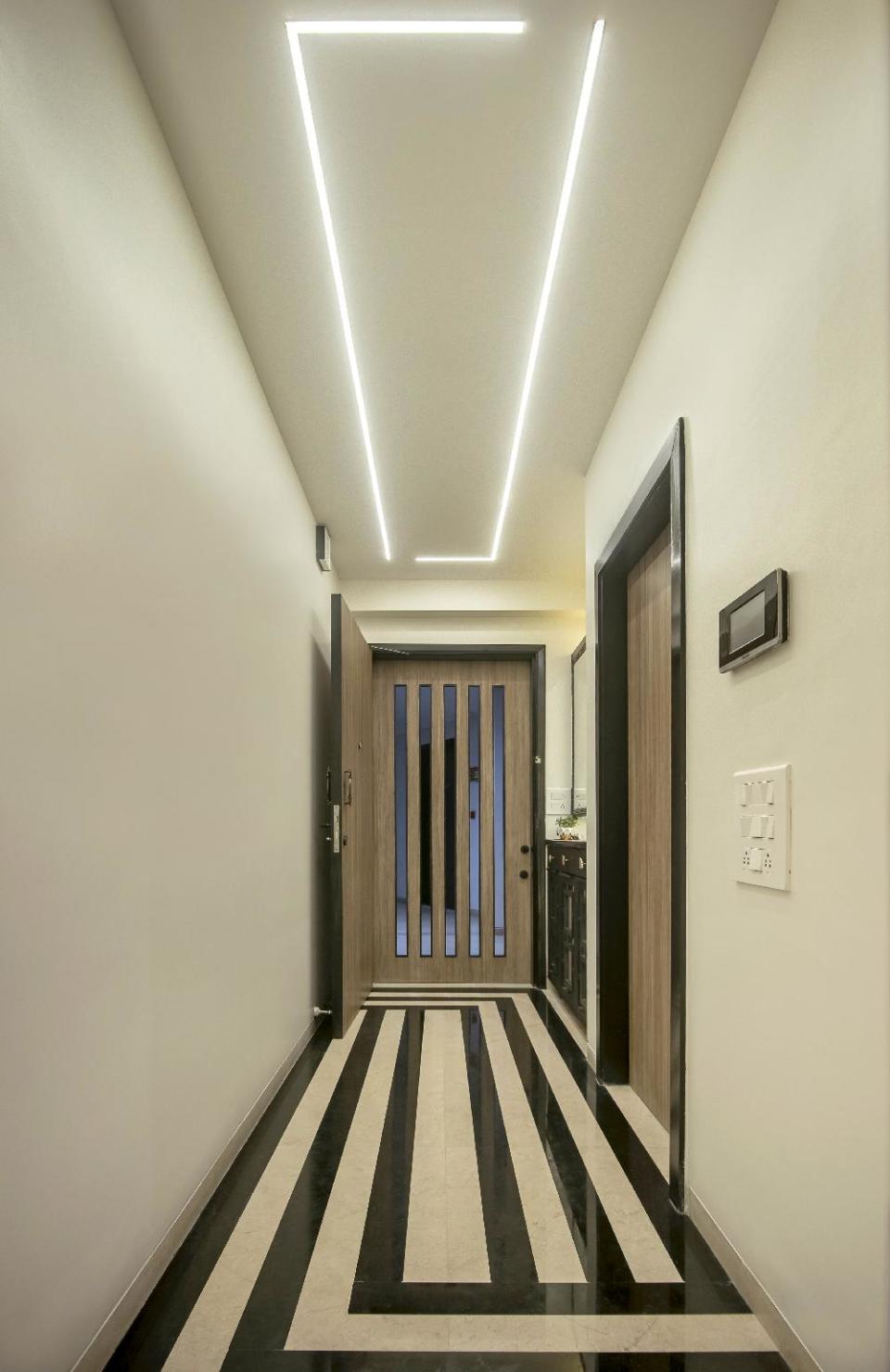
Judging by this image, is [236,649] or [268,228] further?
[236,649]

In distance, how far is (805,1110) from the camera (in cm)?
161

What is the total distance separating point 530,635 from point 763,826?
437cm

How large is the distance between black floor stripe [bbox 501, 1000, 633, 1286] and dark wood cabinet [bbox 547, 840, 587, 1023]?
0.72 metres

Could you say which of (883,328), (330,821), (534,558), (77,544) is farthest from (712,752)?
(534,558)

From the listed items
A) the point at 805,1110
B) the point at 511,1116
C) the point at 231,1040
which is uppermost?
the point at 805,1110

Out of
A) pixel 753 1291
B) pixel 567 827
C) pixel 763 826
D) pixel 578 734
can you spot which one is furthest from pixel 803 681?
pixel 578 734

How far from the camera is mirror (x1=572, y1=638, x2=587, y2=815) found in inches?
232

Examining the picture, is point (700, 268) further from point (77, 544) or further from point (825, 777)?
point (77, 544)

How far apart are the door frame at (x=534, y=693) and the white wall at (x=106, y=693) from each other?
313 cm

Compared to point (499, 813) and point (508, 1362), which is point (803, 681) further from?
point (499, 813)

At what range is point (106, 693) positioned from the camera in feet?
5.81

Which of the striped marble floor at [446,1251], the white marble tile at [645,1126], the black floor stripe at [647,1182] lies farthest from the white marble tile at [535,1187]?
the white marble tile at [645,1126]

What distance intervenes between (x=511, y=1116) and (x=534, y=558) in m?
3.24

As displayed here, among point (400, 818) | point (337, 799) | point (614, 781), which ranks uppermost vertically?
point (614, 781)
